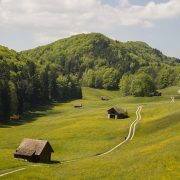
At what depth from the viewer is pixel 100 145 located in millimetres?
94875

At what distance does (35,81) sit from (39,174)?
13755cm

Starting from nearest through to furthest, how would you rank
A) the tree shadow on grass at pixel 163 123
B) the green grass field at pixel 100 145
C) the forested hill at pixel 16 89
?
1. the green grass field at pixel 100 145
2. the tree shadow on grass at pixel 163 123
3. the forested hill at pixel 16 89

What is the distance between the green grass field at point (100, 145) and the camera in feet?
207

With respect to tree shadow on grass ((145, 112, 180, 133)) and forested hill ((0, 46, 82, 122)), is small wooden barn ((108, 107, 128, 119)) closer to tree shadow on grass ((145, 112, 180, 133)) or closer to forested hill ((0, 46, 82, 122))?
tree shadow on grass ((145, 112, 180, 133))

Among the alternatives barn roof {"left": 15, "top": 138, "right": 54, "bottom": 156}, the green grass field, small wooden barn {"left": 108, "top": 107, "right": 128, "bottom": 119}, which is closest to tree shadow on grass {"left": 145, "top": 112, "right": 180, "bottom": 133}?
the green grass field

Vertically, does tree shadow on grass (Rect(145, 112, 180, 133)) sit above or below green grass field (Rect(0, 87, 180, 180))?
above

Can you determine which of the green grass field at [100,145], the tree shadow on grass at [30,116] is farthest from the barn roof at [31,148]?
the tree shadow on grass at [30,116]

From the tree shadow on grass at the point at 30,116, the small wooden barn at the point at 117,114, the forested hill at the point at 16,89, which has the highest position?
the forested hill at the point at 16,89

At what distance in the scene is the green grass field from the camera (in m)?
63.1

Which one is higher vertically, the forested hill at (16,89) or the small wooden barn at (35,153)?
the forested hill at (16,89)

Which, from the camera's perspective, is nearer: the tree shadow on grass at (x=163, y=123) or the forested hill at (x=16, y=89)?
the tree shadow on grass at (x=163, y=123)

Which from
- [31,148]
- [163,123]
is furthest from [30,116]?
[31,148]

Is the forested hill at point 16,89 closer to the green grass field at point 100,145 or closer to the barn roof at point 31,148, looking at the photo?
the green grass field at point 100,145

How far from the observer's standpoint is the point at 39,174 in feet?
210
